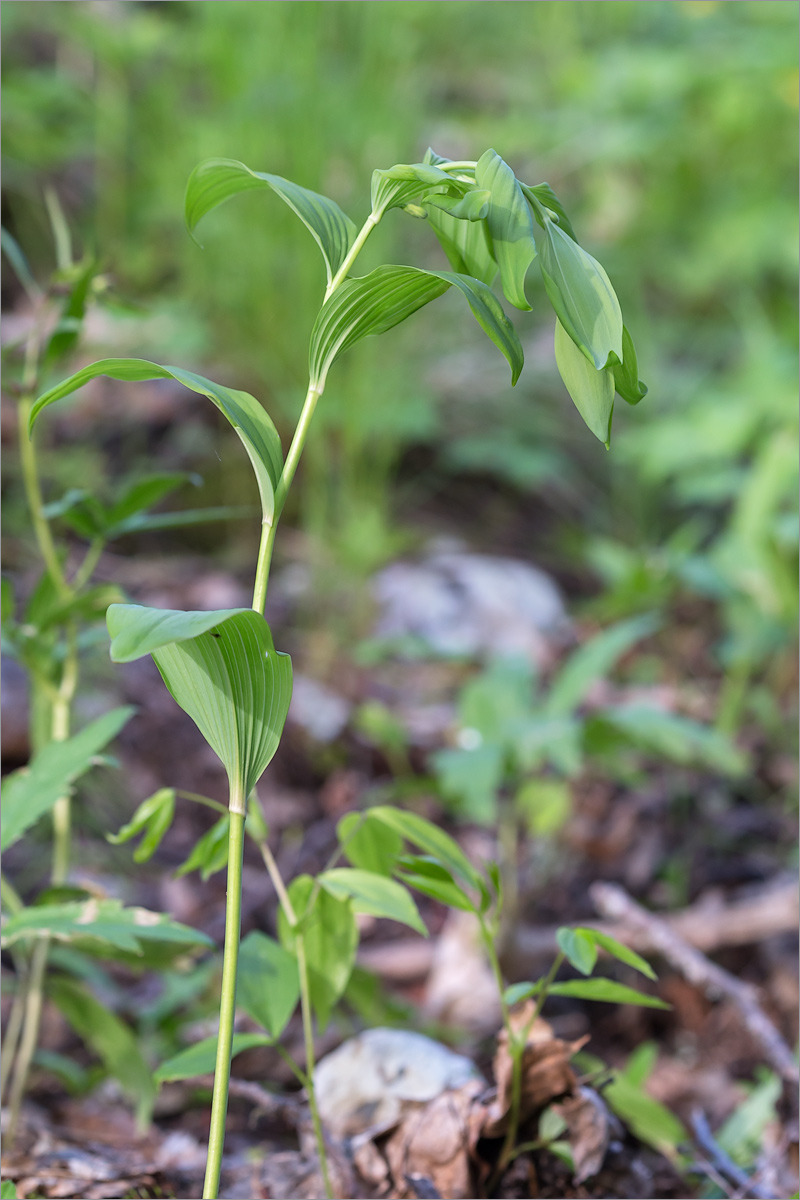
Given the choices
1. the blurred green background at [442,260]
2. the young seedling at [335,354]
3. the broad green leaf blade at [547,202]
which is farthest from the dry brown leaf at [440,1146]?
the blurred green background at [442,260]

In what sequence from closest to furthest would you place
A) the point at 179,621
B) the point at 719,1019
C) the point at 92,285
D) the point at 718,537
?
1. the point at 179,621
2. the point at 92,285
3. the point at 719,1019
4. the point at 718,537

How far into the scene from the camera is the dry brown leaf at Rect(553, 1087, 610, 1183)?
1.88 ft

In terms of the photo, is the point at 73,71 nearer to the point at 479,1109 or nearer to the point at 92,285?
the point at 92,285

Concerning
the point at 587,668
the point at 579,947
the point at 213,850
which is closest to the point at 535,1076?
the point at 579,947

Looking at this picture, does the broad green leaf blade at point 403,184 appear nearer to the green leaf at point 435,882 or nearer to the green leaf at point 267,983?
the green leaf at point 435,882

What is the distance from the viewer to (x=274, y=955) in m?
0.57

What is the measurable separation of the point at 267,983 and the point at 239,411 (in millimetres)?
361

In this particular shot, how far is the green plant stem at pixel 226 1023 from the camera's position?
0.40 m

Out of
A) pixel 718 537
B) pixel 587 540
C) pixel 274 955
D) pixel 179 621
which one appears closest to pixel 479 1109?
pixel 274 955

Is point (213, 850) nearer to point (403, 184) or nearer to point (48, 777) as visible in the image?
point (48, 777)

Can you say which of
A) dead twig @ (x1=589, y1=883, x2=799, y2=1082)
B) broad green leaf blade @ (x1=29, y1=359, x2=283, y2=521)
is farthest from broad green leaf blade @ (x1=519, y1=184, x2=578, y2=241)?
dead twig @ (x1=589, y1=883, x2=799, y2=1082)

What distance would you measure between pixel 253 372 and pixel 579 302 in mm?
2005

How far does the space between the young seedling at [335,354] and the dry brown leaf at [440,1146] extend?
0.23m

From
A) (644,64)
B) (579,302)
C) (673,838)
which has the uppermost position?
(644,64)
